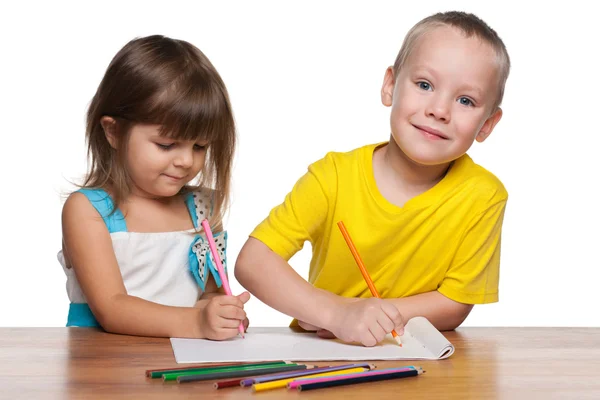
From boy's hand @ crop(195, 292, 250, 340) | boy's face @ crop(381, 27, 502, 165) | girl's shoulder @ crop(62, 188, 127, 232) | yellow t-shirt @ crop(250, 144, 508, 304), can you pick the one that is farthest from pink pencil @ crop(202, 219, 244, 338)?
boy's face @ crop(381, 27, 502, 165)

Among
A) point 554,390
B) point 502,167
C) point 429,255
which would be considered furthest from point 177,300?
point 502,167

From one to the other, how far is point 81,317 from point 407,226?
1.89 ft

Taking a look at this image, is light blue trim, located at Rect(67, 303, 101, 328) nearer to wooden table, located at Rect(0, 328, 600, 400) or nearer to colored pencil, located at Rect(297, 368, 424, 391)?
wooden table, located at Rect(0, 328, 600, 400)

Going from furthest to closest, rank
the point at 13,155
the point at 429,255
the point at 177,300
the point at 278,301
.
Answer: the point at 13,155, the point at 177,300, the point at 429,255, the point at 278,301

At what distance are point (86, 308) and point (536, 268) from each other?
1.76m

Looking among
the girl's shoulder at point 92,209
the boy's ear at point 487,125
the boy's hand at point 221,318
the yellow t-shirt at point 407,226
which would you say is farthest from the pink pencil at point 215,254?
the boy's ear at point 487,125

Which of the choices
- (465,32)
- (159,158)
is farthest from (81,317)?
(465,32)

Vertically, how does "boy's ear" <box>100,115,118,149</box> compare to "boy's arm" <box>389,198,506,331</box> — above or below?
above

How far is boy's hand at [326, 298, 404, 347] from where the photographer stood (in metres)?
1.18

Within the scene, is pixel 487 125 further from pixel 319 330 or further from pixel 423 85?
pixel 319 330

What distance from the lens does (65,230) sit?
55.4 inches

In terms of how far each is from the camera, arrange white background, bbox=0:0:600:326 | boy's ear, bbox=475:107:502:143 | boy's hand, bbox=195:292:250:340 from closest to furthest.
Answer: boy's hand, bbox=195:292:250:340
boy's ear, bbox=475:107:502:143
white background, bbox=0:0:600:326

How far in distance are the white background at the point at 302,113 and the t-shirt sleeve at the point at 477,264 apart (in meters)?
1.26

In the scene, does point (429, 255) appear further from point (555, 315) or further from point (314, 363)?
point (555, 315)
